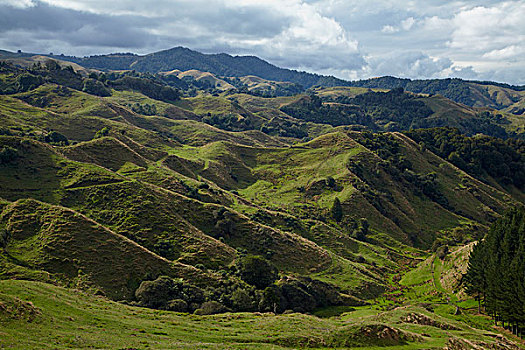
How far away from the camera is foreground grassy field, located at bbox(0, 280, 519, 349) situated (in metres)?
32.9

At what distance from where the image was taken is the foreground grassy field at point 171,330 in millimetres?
32906

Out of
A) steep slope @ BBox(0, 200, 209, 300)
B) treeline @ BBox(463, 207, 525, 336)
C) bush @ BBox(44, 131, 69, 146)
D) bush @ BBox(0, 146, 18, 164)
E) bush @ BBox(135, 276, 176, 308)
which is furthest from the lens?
bush @ BBox(44, 131, 69, 146)

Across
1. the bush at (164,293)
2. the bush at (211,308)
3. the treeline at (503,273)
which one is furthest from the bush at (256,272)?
the treeline at (503,273)

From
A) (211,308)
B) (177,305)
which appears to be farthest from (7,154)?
(211,308)

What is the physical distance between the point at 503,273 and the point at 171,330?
5326cm

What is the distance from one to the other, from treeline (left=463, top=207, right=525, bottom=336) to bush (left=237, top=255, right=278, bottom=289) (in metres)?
39.9

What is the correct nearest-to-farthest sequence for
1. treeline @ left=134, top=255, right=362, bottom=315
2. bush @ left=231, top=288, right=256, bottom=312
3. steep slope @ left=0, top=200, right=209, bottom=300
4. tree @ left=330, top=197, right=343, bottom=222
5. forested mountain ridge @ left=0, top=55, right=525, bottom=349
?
forested mountain ridge @ left=0, top=55, right=525, bottom=349 < treeline @ left=134, top=255, right=362, bottom=315 < steep slope @ left=0, top=200, right=209, bottom=300 < bush @ left=231, top=288, right=256, bottom=312 < tree @ left=330, top=197, right=343, bottom=222

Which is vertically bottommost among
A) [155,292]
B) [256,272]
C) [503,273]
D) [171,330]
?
[256,272]

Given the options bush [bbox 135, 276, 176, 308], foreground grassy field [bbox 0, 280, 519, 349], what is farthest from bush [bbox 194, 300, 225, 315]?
foreground grassy field [bbox 0, 280, 519, 349]

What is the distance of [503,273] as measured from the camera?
5906 cm

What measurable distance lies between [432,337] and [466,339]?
3.95m

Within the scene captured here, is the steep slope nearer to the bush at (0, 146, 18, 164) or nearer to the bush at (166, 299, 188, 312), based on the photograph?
the bush at (166, 299, 188, 312)

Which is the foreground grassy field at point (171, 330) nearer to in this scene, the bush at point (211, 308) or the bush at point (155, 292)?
the bush at point (211, 308)

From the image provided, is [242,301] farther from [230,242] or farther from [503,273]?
[503,273]
